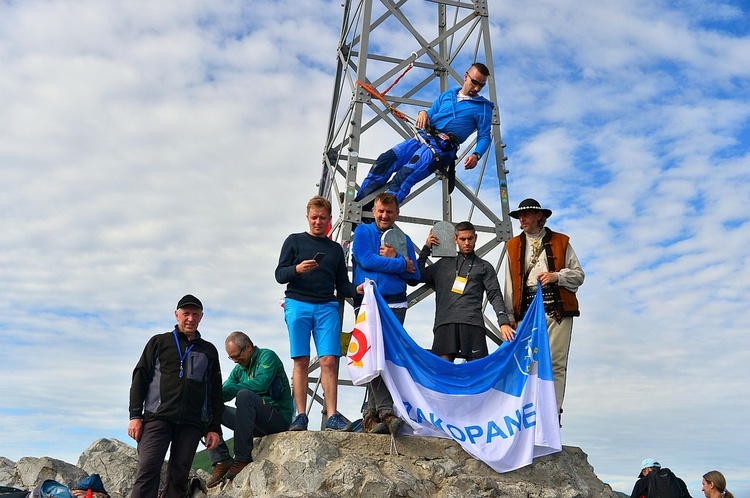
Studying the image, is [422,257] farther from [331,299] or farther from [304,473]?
[304,473]

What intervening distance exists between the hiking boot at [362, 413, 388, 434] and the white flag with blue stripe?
0.65 feet

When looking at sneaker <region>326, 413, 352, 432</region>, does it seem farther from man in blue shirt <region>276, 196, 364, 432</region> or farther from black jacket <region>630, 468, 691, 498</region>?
black jacket <region>630, 468, 691, 498</region>

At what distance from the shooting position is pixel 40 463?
348 inches

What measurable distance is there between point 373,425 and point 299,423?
2.24 ft

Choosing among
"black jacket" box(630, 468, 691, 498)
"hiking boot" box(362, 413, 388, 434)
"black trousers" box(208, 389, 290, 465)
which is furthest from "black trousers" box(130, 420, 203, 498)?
"black jacket" box(630, 468, 691, 498)

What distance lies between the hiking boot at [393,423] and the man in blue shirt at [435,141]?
327 cm

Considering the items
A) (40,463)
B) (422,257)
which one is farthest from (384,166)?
(40,463)

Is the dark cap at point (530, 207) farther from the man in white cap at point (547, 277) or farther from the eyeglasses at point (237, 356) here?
the eyeglasses at point (237, 356)

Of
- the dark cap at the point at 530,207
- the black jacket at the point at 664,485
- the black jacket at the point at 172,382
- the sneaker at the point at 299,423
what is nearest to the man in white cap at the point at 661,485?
the black jacket at the point at 664,485

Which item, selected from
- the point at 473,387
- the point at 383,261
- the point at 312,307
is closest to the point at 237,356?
the point at 312,307

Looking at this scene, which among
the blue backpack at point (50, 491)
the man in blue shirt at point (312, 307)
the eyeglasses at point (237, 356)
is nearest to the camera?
the blue backpack at point (50, 491)

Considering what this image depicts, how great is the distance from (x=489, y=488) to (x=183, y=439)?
2672 mm

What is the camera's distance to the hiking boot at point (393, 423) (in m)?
6.92

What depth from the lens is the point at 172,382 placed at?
658 centimetres
